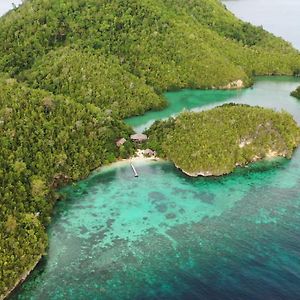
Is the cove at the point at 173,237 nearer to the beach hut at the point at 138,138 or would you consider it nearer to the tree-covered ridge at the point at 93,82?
the beach hut at the point at 138,138

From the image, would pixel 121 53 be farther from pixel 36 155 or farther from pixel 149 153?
pixel 36 155

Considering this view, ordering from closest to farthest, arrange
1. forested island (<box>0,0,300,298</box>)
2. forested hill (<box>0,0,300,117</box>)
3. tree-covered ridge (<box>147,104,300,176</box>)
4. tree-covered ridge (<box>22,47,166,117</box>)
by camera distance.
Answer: forested island (<box>0,0,300,298</box>), tree-covered ridge (<box>147,104,300,176</box>), tree-covered ridge (<box>22,47,166,117</box>), forested hill (<box>0,0,300,117</box>)

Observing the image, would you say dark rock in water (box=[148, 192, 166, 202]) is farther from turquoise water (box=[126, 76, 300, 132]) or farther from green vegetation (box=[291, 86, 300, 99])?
green vegetation (box=[291, 86, 300, 99])

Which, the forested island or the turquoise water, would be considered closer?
the forested island

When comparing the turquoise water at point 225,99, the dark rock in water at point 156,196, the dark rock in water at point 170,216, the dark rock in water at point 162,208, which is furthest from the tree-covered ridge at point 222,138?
the turquoise water at point 225,99

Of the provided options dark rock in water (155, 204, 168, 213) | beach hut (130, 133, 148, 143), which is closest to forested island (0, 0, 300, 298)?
beach hut (130, 133, 148, 143)

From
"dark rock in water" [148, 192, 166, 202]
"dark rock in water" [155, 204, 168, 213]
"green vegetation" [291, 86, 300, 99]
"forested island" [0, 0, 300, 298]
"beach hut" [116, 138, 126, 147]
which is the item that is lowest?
"green vegetation" [291, 86, 300, 99]
